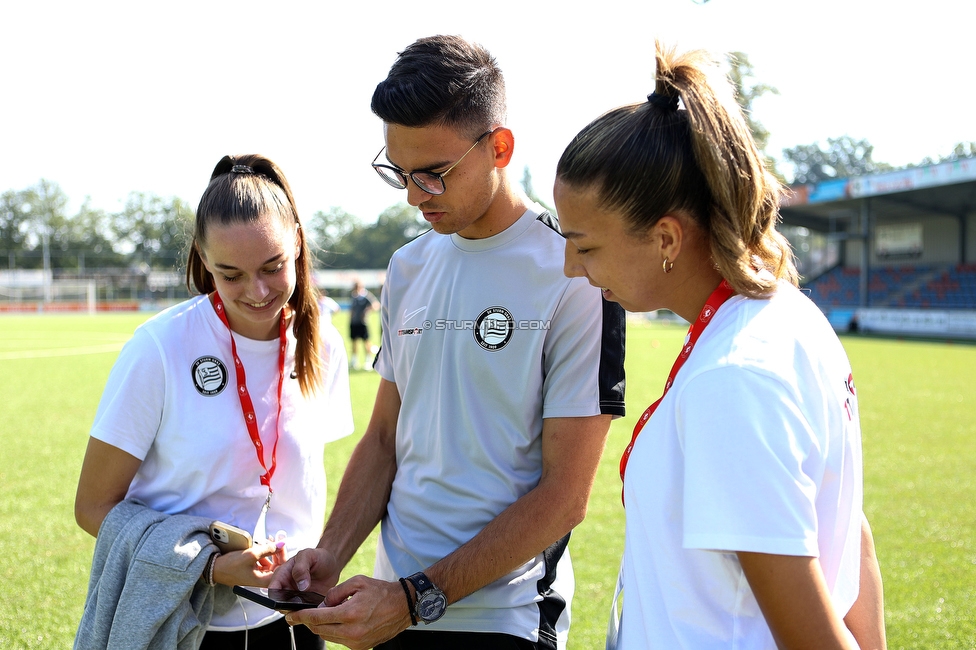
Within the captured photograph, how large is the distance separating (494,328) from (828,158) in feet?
296

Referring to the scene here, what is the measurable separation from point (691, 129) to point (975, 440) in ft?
32.3

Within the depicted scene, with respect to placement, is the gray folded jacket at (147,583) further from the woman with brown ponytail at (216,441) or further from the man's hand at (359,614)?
the man's hand at (359,614)

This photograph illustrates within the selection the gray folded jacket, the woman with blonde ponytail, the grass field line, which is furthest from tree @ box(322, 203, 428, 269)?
the woman with blonde ponytail

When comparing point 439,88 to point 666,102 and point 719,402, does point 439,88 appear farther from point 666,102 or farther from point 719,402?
point 719,402

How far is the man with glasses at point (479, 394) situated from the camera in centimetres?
184

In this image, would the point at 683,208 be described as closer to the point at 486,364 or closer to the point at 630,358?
the point at 486,364

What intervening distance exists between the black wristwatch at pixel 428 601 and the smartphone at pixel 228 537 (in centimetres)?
60

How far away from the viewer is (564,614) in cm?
204

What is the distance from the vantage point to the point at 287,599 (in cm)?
185

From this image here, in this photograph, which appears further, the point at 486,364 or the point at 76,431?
the point at 76,431

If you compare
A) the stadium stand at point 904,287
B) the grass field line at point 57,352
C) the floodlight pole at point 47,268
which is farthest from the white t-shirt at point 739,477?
the floodlight pole at point 47,268

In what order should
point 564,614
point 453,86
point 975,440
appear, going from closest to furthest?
1. point 453,86
2. point 564,614
3. point 975,440

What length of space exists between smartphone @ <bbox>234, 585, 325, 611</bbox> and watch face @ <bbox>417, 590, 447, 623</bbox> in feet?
0.92

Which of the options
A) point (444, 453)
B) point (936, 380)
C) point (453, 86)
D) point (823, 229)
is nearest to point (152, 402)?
point (444, 453)
